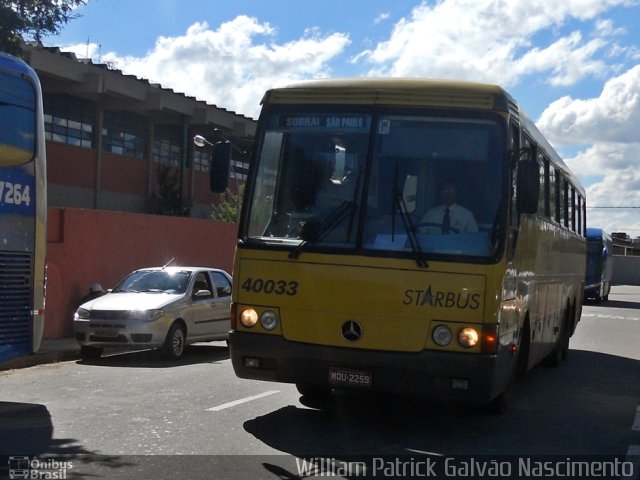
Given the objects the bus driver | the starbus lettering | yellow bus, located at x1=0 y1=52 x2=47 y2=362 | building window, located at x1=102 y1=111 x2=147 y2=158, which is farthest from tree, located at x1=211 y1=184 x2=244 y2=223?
the starbus lettering

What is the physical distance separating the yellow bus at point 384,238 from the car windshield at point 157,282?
7.05 meters

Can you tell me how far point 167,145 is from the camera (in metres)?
40.2

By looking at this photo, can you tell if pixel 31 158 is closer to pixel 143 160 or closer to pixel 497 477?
pixel 497 477

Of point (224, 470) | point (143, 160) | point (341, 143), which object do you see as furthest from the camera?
point (143, 160)

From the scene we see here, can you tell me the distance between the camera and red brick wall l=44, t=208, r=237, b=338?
57.1 ft

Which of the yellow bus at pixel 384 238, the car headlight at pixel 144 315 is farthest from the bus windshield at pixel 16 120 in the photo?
the car headlight at pixel 144 315

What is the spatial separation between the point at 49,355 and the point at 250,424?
650cm

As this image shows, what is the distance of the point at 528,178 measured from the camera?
845cm

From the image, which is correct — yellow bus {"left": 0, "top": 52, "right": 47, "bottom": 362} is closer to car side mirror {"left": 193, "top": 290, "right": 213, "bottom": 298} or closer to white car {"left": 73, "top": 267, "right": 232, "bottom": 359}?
white car {"left": 73, "top": 267, "right": 232, "bottom": 359}

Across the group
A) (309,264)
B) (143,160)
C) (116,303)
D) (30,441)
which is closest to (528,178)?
(309,264)

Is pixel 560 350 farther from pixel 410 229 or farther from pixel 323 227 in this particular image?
pixel 323 227

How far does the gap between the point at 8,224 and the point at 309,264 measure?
12.0ft

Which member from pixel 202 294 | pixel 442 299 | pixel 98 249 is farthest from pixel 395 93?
pixel 98 249

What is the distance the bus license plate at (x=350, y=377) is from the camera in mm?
8164
